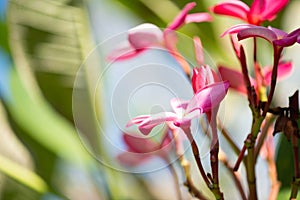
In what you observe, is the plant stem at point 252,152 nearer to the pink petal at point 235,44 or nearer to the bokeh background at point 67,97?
the pink petal at point 235,44

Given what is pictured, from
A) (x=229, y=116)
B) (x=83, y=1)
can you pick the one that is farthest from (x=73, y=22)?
(x=229, y=116)

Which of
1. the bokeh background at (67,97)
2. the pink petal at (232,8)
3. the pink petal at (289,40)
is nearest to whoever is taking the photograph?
the pink petal at (289,40)

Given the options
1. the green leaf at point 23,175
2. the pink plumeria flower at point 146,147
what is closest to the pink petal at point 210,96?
the pink plumeria flower at point 146,147

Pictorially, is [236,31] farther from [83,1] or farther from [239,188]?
[83,1]

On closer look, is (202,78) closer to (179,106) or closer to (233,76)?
(179,106)

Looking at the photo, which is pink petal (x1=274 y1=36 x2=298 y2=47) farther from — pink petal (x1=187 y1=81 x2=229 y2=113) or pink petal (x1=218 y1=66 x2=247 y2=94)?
pink petal (x1=218 y1=66 x2=247 y2=94)

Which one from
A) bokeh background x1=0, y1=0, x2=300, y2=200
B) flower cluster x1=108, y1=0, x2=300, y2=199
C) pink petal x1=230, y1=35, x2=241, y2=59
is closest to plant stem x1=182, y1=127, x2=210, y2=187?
flower cluster x1=108, y1=0, x2=300, y2=199

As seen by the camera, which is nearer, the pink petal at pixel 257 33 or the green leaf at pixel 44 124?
the pink petal at pixel 257 33
